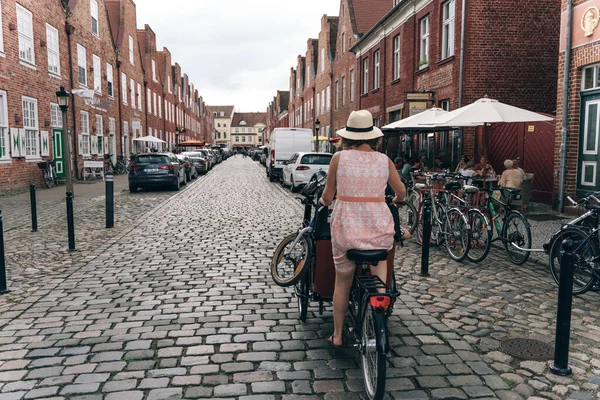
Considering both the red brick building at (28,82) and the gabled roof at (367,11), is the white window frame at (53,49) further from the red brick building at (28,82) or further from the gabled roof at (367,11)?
the gabled roof at (367,11)

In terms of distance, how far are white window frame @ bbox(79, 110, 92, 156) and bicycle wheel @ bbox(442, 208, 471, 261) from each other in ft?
70.8

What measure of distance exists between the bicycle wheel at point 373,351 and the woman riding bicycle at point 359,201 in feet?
1.30

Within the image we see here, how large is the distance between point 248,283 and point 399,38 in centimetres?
1965

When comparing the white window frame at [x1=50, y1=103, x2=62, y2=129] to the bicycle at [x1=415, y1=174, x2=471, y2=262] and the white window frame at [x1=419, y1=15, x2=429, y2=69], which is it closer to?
the white window frame at [x1=419, y1=15, x2=429, y2=69]

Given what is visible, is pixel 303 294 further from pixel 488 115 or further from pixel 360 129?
pixel 488 115

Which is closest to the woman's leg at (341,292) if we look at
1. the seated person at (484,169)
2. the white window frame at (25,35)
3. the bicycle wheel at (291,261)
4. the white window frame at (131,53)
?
the bicycle wheel at (291,261)

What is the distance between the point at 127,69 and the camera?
3522cm

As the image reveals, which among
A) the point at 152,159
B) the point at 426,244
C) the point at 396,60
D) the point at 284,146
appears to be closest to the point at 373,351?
the point at 426,244

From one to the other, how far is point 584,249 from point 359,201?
142 inches

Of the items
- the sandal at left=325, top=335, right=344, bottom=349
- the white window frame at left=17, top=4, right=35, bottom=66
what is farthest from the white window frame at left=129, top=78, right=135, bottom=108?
the sandal at left=325, top=335, right=344, bottom=349

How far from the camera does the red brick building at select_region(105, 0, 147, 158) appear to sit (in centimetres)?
3359

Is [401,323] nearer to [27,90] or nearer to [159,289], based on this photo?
[159,289]

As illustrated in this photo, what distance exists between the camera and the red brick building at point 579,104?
11203 mm

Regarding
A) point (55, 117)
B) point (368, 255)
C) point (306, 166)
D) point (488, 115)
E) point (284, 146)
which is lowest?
point (368, 255)
